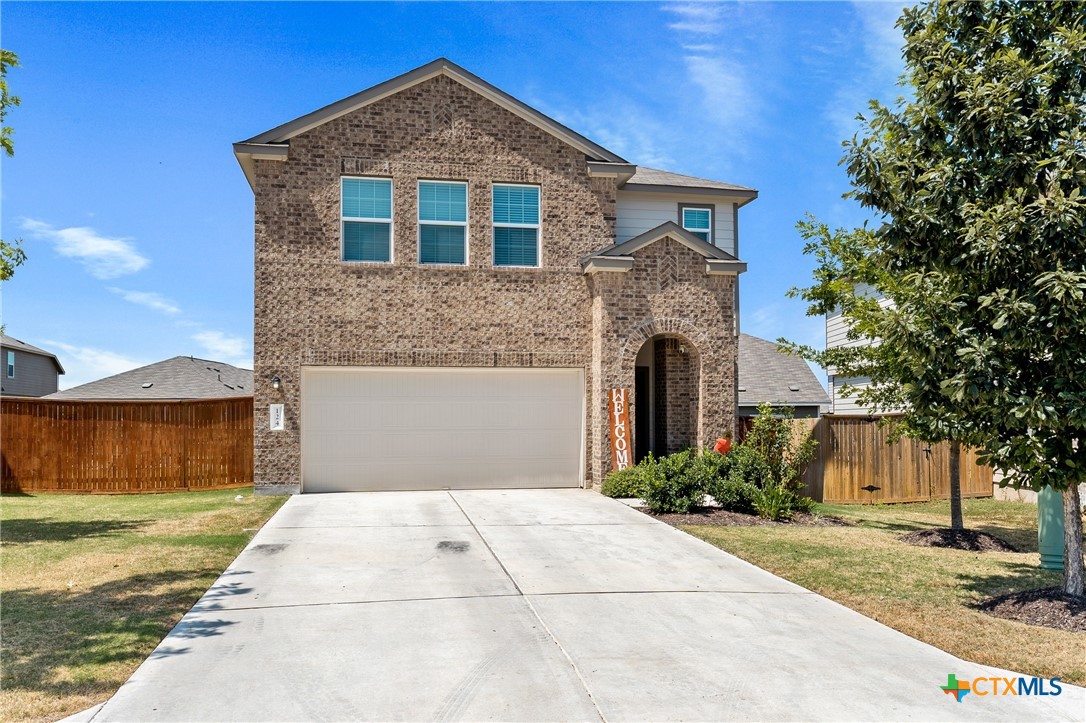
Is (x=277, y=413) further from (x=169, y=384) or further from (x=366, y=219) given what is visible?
(x=169, y=384)

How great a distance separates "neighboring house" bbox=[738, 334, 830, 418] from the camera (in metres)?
28.3

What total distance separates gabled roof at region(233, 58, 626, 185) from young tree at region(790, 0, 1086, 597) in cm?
941

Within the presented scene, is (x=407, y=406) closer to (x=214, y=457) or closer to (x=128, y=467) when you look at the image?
(x=214, y=457)

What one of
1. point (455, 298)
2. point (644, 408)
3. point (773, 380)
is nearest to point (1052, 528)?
point (644, 408)

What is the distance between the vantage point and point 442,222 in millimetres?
16969

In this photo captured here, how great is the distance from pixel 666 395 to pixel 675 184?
4.88 meters

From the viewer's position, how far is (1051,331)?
7.41 m

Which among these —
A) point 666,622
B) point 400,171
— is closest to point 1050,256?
point 666,622

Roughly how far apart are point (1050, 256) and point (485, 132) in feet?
39.6

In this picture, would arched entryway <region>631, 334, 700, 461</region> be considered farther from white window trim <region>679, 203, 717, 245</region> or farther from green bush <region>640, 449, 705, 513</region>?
green bush <region>640, 449, 705, 513</region>

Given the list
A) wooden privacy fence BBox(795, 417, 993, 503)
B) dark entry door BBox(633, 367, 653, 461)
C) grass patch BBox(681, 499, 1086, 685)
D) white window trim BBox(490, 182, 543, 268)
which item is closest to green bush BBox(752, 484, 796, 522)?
grass patch BBox(681, 499, 1086, 685)

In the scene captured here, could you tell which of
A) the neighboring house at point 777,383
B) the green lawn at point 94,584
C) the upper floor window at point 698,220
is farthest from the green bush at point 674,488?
the neighboring house at point 777,383

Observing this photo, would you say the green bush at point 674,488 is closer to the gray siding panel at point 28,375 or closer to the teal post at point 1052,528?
the teal post at point 1052,528

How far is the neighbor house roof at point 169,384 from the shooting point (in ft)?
94.9
